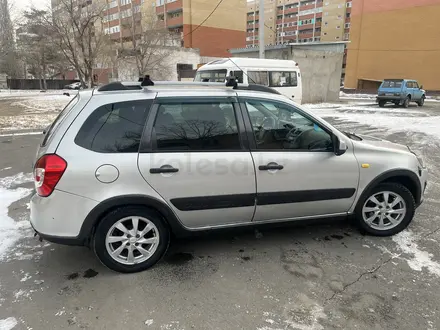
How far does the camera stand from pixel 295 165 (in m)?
3.16

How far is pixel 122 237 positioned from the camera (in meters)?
2.90

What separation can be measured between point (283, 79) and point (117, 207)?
13.1 m

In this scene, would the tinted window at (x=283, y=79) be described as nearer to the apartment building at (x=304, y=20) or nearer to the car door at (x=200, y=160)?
the car door at (x=200, y=160)

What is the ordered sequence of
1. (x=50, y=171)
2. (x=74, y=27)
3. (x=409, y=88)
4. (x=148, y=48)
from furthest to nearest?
(x=148, y=48) → (x=409, y=88) → (x=74, y=27) → (x=50, y=171)

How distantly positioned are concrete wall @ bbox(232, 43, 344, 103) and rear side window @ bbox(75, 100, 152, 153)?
19.7m

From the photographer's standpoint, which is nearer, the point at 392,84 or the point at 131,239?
the point at 131,239

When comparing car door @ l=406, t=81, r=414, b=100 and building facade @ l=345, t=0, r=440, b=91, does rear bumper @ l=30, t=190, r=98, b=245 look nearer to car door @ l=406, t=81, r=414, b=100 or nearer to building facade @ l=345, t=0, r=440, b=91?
car door @ l=406, t=81, r=414, b=100

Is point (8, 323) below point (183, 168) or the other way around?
below

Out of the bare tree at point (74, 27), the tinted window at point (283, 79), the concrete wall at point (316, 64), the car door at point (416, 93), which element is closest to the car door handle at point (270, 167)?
the tinted window at point (283, 79)

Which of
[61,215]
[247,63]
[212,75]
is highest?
[247,63]

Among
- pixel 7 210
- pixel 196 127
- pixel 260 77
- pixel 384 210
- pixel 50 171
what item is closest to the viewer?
pixel 50 171

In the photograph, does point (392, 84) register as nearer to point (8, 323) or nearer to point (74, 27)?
point (74, 27)

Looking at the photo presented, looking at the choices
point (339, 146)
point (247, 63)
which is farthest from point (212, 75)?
point (339, 146)

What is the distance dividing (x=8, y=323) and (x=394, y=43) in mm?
39763
